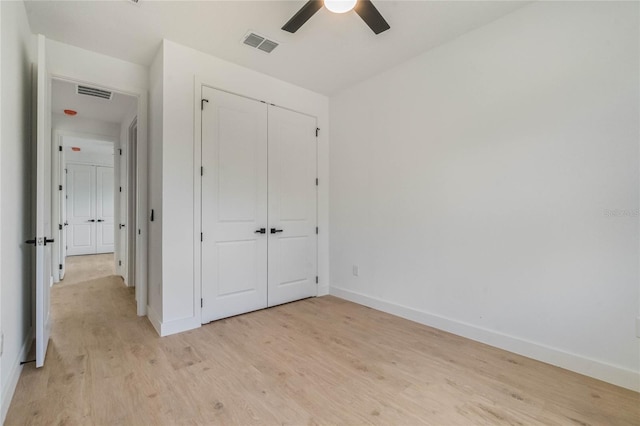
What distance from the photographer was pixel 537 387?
1960mm

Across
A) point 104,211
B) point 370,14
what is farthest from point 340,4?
point 104,211

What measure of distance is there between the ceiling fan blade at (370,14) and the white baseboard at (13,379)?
3133mm

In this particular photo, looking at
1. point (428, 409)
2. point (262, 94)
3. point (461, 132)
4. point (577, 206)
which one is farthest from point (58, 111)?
point (577, 206)

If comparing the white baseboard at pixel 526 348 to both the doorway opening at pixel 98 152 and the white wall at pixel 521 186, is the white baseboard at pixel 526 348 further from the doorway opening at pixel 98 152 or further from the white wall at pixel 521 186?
the doorway opening at pixel 98 152

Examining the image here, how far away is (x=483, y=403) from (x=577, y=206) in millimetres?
1538

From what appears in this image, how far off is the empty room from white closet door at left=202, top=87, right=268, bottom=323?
0.9 inches

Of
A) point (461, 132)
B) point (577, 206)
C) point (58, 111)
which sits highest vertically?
point (58, 111)

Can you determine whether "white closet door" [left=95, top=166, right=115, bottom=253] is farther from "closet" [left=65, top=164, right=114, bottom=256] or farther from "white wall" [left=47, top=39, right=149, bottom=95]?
"white wall" [left=47, top=39, right=149, bottom=95]

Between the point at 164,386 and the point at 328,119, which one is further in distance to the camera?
the point at 328,119

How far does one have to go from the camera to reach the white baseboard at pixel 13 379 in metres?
1.66

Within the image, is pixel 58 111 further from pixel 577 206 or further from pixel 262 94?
pixel 577 206

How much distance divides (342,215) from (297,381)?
2323 millimetres

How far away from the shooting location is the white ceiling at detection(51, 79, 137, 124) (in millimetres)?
3798

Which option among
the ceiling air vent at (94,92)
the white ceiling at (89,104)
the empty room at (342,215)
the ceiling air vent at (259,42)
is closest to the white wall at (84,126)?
the white ceiling at (89,104)
